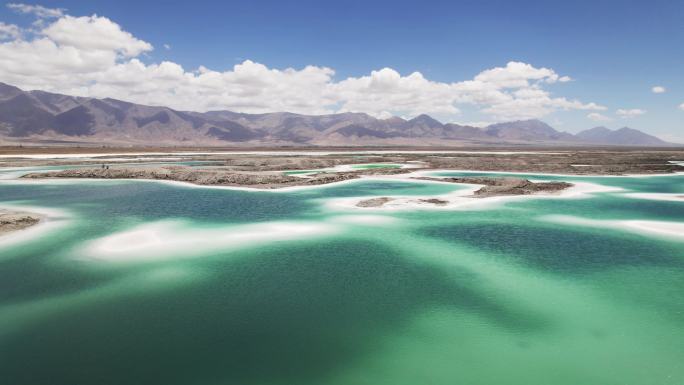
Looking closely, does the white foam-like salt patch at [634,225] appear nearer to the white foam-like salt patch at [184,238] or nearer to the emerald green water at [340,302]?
the emerald green water at [340,302]

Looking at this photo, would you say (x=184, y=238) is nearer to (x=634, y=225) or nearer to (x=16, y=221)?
(x=16, y=221)

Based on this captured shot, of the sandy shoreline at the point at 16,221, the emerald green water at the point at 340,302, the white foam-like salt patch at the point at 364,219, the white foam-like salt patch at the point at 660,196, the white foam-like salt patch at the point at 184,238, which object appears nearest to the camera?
the emerald green water at the point at 340,302

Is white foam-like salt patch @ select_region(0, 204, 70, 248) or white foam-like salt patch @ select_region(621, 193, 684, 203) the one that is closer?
white foam-like salt patch @ select_region(0, 204, 70, 248)

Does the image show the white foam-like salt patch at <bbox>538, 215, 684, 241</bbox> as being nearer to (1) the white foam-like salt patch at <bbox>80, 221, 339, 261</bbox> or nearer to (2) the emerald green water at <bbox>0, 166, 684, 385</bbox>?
(2) the emerald green water at <bbox>0, 166, 684, 385</bbox>

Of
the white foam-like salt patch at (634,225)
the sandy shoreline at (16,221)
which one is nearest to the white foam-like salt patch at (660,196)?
the white foam-like salt patch at (634,225)

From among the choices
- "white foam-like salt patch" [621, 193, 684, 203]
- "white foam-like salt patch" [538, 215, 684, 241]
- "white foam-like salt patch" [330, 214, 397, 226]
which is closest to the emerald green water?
"white foam-like salt patch" [330, 214, 397, 226]

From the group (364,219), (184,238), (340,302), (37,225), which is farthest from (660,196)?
(37,225)
